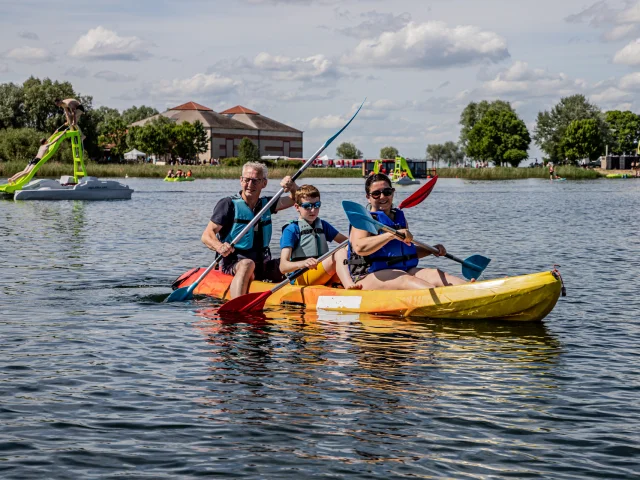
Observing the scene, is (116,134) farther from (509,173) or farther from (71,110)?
(71,110)

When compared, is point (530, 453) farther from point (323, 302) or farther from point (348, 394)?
point (323, 302)

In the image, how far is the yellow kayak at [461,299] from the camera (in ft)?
30.2

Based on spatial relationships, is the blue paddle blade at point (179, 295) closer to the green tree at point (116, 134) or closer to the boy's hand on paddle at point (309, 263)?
the boy's hand on paddle at point (309, 263)

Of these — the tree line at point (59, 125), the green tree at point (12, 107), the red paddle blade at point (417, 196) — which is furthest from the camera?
the green tree at point (12, 107)

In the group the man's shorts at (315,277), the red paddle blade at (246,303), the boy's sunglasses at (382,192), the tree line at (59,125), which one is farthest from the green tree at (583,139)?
the boy's sunglasses at (382,192)

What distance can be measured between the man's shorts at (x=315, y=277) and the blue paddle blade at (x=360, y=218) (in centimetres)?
171

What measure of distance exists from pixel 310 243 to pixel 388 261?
102 cm

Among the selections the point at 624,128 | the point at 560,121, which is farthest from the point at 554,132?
the point at 624,128

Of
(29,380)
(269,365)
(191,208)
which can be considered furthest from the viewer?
(191,208)

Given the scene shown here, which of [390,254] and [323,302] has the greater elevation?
[390,254]

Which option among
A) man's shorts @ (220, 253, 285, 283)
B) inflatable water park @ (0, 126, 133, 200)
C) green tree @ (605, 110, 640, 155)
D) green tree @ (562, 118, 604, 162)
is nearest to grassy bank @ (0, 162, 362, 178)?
inflatable water park @ (0, 126, 133, 200)

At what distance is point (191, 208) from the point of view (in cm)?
3584

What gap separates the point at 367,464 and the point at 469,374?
237cm

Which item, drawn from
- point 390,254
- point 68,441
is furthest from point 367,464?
point 390,254
